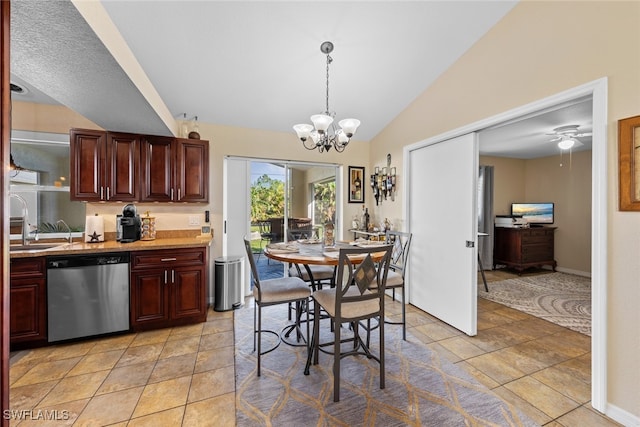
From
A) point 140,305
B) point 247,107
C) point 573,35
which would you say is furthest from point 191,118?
point 573,35

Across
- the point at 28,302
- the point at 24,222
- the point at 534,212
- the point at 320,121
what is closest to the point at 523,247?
the point at 534,212

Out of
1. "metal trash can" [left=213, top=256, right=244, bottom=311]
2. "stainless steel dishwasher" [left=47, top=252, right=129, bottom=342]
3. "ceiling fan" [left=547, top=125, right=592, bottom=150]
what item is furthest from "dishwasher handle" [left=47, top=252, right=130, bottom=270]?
"ceiling fan" [left=547, top=125, right=592, bottom=150]

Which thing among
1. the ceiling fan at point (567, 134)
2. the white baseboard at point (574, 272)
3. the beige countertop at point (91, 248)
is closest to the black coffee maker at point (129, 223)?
the beige countertop at point (91, 248)

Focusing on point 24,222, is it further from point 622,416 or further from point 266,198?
point 622,416

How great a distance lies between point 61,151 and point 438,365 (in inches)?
183

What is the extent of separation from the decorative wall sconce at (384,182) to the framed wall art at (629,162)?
2438 millimetres

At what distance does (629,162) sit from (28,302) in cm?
482

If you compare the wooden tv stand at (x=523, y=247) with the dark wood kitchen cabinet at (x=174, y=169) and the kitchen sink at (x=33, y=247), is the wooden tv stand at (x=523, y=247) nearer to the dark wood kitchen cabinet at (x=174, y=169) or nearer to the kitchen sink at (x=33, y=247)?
the dark wood kitchen cabinet at (x=174, y=169)

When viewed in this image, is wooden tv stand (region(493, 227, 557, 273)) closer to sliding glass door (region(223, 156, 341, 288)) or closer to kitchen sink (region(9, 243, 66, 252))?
sliding glass door (region(223, 156, 341, 288))

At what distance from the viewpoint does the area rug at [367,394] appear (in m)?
1.70

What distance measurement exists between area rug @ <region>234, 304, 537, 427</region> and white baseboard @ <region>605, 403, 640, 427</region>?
0.54 m

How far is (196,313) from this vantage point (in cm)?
307

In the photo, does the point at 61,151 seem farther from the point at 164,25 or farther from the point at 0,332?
the point at 0,332

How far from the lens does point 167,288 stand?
116 inches
